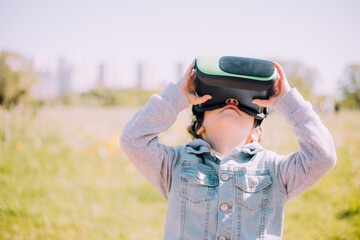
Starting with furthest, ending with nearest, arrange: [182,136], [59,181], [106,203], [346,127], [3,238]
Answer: [346,127]
[182,136]
[59,181]
[106,203]
[3,238]

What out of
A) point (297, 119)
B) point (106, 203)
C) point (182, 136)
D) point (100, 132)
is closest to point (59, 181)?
point (106, 203)

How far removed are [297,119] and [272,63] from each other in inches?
11.4

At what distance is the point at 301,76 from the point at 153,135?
16.1m

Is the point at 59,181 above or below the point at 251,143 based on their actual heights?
below

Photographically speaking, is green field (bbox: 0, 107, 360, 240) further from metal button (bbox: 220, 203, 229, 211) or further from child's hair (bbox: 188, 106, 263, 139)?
metal button (bbox: 220, 203, 229, 211)

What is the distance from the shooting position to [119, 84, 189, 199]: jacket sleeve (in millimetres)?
1318

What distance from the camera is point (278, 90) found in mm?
1382

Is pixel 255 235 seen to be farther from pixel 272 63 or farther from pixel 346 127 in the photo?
pixel 346 127

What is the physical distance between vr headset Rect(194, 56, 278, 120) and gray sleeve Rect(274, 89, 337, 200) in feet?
0.46

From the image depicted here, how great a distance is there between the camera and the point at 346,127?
25.6 feet

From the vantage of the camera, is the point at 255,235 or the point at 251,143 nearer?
the point at 255,235

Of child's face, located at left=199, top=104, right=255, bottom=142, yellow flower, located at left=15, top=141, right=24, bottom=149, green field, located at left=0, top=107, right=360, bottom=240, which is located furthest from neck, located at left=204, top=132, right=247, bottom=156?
yellow flower, located at left=15, top=141, right=24, bottom=149

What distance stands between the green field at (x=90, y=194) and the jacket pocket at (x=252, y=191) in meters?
1.74

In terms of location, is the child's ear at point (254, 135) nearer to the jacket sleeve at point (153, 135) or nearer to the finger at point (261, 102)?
the finger at point (261, 102)
